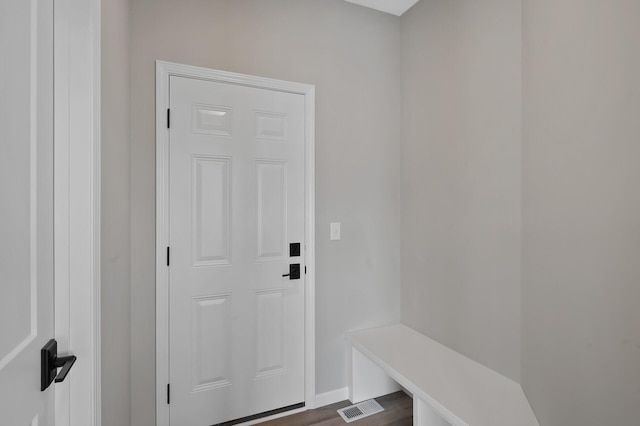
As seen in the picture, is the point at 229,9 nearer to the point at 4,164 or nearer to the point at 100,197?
the point at 100,197

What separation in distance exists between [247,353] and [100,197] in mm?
1322

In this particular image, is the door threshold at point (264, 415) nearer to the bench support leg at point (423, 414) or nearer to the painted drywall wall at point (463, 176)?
the bench support leg at point (423, 414)

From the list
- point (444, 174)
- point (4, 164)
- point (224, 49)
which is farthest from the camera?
point (444, 174)

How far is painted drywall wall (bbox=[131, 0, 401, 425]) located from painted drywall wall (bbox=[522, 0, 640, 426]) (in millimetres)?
1052

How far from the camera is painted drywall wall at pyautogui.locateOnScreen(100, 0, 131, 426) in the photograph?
1.15 metres

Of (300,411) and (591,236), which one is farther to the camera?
(300,411)

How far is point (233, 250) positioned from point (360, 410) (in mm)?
1325

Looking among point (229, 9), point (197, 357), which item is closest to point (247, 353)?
point (197, 357)

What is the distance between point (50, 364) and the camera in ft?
2.67

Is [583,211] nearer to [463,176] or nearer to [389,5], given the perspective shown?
[463,176]

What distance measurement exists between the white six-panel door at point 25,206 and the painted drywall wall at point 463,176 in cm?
181

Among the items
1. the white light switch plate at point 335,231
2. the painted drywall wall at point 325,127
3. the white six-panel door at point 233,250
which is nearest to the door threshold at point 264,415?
the white six-panel door at point 233,250

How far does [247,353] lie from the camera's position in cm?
200

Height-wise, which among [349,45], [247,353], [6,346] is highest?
[349,45]
